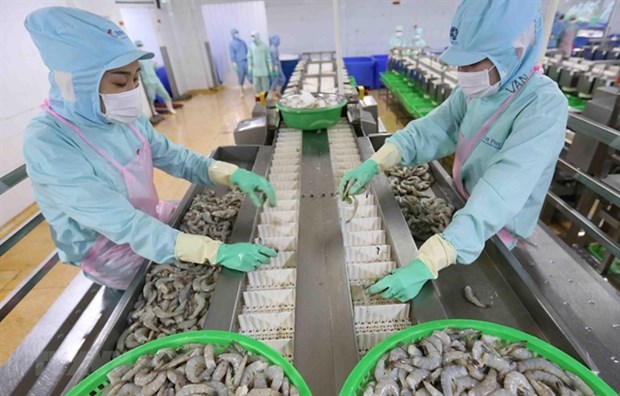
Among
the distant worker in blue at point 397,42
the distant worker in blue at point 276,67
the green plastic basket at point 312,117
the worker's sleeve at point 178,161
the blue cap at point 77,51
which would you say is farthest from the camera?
the distant worker in blue at point 276,67

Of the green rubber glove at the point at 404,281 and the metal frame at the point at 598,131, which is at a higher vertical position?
the metal frame at the point at 598,131

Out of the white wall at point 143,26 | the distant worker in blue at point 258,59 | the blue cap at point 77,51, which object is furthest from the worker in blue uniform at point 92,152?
the white wall at point 143,26

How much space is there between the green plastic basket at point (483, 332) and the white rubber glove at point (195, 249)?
837mm

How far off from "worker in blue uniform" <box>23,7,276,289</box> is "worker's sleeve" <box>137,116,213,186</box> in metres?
0.31

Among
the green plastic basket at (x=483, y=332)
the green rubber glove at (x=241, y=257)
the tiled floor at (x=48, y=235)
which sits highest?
the green plastic basket at (x=483, y=332)

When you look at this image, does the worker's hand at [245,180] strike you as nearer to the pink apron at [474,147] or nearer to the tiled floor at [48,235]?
the pink apron at [474,147]

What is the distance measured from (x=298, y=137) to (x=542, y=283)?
81.3 inches

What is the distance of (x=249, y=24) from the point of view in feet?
41.3

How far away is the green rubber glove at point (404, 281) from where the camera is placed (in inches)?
48.0

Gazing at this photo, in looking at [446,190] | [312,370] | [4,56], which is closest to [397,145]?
[446,190]

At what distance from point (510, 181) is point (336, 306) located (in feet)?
2.61

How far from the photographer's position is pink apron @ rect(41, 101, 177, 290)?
170 centimetres

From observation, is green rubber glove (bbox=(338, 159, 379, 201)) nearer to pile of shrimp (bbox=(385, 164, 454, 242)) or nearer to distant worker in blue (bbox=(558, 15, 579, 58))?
pile of shrimp (bbox=(385, 164, 454, 242))

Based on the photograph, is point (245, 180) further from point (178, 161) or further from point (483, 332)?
point (483, 332)
